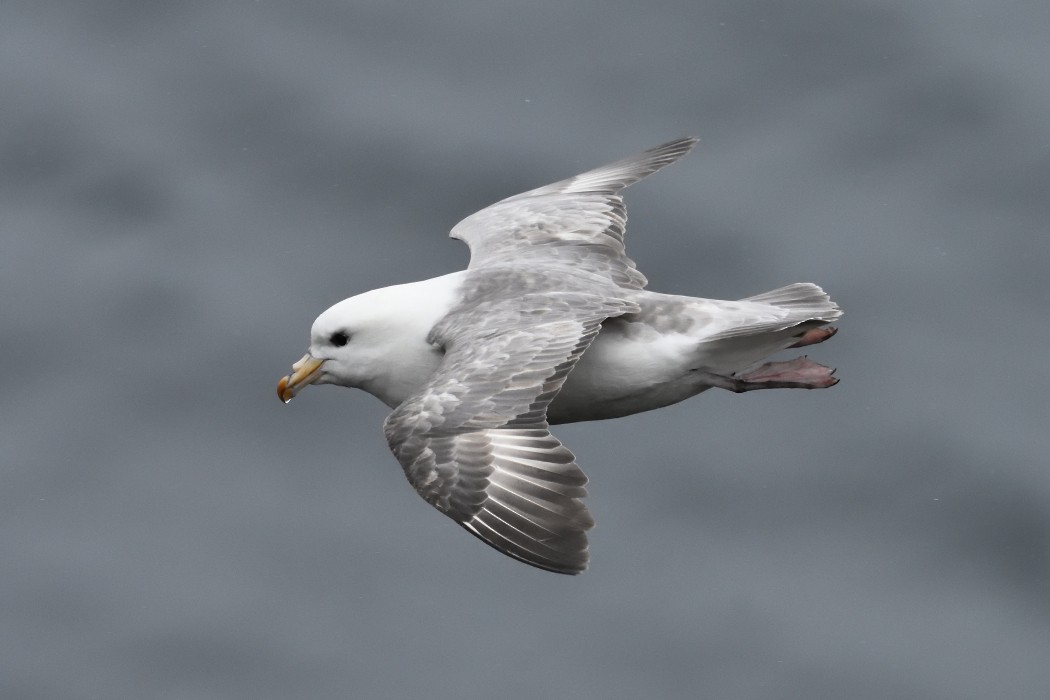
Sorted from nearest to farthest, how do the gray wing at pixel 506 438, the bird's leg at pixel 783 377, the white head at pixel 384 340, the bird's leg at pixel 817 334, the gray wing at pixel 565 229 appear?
the gray wing at pixel 506 438, the white head at pixel 384 340, the bird's leg at pixel 783 377, the bird's leg at pixel 817 334, the gray wing at pixel 565 229

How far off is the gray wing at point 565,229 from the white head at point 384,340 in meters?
0.95

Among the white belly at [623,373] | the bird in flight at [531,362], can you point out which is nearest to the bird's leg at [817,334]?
the bird in flight at [531,362]

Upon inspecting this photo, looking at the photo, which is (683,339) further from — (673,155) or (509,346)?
(673,155)

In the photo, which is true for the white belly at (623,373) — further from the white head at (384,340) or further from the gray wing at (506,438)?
the white head at (384,340)

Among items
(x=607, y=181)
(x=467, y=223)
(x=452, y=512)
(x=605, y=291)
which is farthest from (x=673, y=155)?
(x=452, y=512)

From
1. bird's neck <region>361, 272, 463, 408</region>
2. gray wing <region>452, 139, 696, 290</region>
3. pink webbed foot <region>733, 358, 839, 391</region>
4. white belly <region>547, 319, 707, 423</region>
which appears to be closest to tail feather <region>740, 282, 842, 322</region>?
pink webbed foot <region>733, 358, 839, 391</region>

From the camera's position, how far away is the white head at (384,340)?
1020 cm

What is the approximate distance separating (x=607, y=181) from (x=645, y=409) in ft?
9.15

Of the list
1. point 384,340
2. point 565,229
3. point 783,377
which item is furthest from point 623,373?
point 565,229

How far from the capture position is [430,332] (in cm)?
1013

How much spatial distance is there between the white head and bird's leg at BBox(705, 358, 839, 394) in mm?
1418

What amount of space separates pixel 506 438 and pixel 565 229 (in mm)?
2860

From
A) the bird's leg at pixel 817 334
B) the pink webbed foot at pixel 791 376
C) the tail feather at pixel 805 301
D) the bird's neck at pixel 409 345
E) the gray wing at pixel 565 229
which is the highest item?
the gray wing at pixel 565 229

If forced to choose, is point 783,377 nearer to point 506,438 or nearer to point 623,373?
point 623,373
